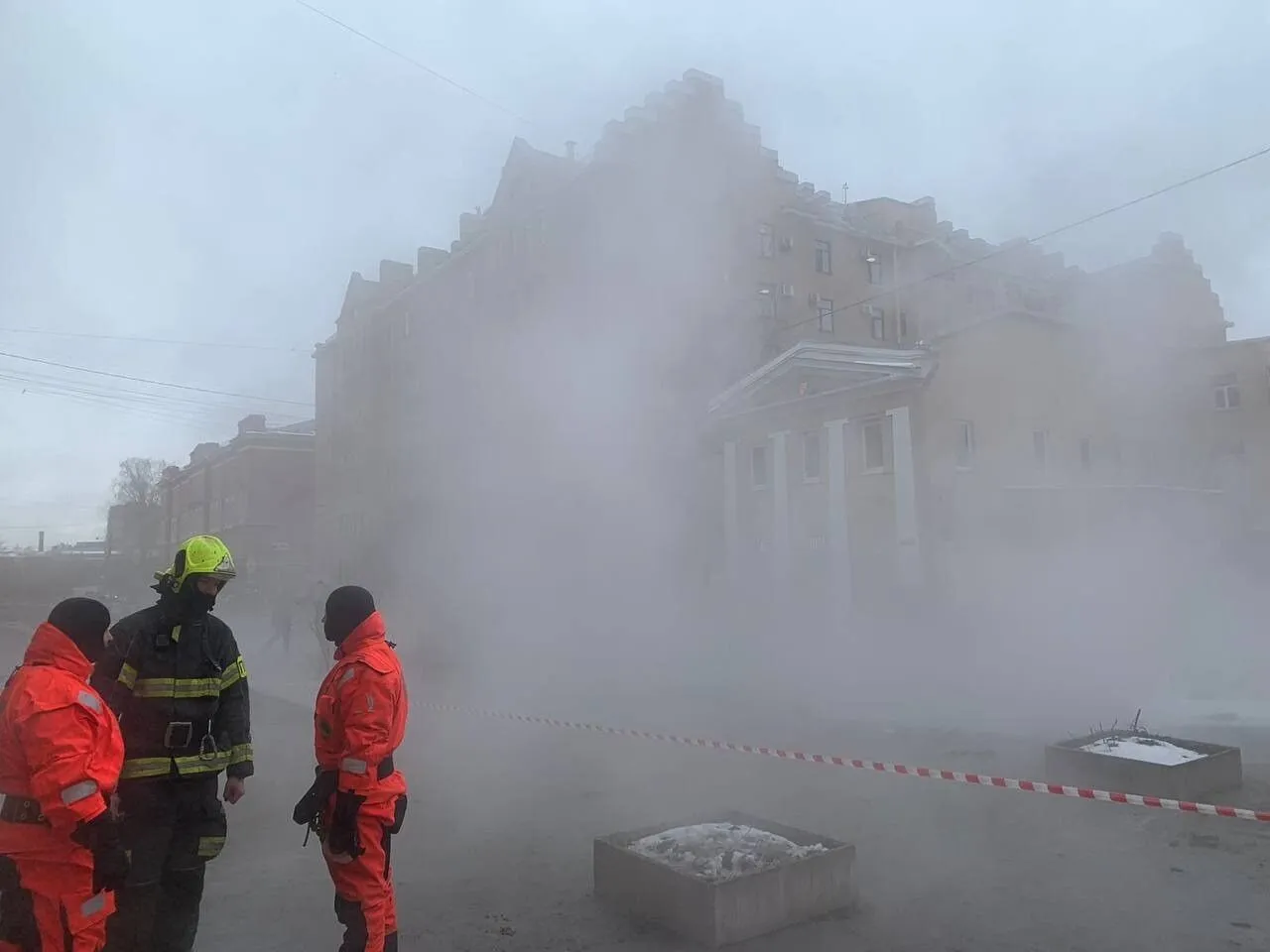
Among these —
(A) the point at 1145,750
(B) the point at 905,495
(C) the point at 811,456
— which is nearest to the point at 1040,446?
(B) the point at 905,495

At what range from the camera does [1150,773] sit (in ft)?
14.5

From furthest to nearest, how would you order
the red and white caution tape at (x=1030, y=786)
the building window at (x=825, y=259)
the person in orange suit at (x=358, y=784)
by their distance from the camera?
the building window at (x=825, y=259), the red and white caution tape at (x=1030, y=786), the person in orange suit at (x=358, y=784)

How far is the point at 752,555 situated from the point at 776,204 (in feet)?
22.7

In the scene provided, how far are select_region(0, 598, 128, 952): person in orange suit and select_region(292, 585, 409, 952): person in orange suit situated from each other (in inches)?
16.6

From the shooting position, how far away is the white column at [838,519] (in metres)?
13.6

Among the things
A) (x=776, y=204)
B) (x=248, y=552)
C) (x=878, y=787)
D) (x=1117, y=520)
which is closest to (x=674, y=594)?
(x=776, y=204)

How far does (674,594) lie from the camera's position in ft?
32.0

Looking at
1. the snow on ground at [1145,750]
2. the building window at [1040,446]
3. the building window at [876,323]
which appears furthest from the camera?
the building window at [876,323]

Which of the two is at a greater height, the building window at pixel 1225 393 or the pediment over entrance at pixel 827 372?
the pediment over entrance at pixel 827 372

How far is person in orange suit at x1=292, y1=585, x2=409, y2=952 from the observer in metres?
2.19

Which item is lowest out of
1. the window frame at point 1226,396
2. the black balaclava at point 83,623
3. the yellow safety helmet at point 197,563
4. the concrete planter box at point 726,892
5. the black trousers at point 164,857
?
the concrete planter box at point 726,892

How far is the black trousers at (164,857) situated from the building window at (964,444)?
1222cm

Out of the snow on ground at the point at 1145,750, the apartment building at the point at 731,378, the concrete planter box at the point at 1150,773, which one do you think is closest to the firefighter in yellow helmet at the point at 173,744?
the concrete planter box at the point at 1150,773

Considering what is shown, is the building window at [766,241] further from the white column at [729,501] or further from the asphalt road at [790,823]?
the white column at [729,501]
